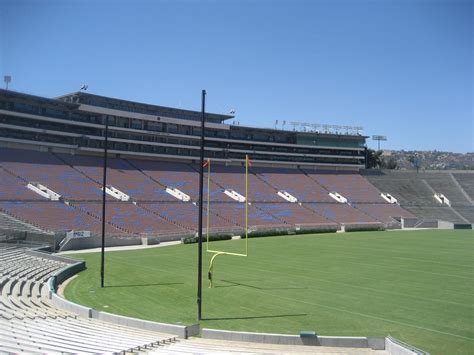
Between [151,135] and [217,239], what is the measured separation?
2405cm

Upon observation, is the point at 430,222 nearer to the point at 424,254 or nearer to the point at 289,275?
the point at 424,254

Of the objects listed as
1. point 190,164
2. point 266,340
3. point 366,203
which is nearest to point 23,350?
point 266,340

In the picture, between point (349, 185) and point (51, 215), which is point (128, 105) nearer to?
point (51, 215)

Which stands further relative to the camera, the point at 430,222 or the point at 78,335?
the point at 430,222

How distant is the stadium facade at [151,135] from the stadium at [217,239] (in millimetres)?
219

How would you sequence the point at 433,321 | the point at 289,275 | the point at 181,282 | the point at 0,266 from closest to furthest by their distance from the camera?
the point at 433,321 → the point at 0,266 → the point at 181,282 → the point at 289,275

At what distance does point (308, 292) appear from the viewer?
2166cm

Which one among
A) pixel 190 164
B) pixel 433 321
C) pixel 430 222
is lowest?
pixel 433 321

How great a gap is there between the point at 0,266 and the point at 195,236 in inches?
1019

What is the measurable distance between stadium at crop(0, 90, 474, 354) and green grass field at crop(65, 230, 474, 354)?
118mm

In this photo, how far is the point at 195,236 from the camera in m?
47.3

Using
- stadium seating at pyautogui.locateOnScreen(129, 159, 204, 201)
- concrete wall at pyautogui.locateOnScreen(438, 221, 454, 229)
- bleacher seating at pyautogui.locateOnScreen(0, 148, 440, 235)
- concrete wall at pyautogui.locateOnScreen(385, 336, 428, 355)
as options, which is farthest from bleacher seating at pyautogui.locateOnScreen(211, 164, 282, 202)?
concrete wall at pyautogui.locateOnScreen(385, 336, 428, 355)

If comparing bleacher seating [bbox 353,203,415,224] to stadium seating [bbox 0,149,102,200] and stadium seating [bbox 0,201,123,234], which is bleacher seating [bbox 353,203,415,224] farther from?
stadium seating [bbox 0,201,123,234]

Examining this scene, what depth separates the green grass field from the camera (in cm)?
1580
